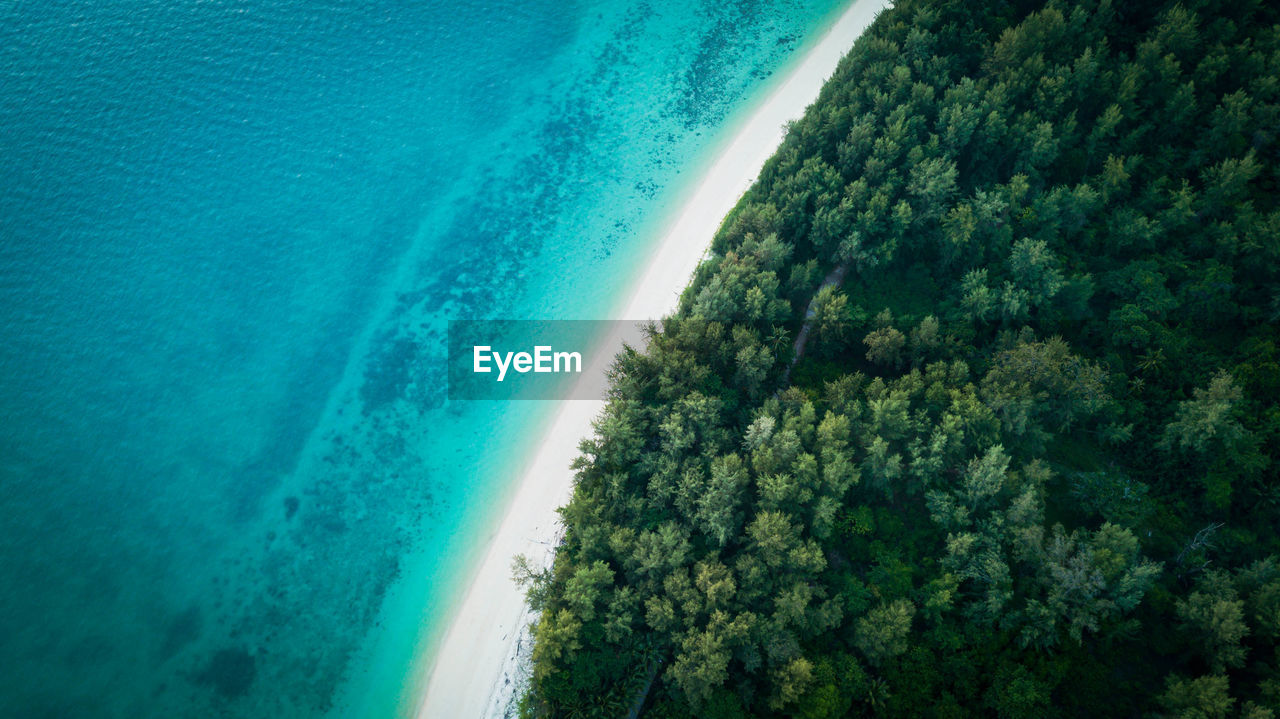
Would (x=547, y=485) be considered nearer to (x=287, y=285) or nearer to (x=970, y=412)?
(x=287, y=285)

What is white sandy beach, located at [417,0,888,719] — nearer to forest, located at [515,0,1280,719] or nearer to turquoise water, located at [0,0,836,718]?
turquoise water, located at [0,0,836,718]

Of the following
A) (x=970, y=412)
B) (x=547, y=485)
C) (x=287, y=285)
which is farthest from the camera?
(x=287, y=285)

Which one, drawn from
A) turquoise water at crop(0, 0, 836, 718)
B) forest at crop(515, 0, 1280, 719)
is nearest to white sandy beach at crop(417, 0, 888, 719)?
turquoise water at crop(0, 0, 836, 718)

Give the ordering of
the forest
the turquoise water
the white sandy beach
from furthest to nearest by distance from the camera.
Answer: the turquoise water → the white sandy beach → the forest

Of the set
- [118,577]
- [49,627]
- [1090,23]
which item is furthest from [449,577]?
[1090,23]

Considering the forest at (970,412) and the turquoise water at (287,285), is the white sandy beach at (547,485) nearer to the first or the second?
the turquoise water at (287,285)

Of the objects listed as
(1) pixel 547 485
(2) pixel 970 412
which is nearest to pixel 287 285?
(1) pixel 547 485
